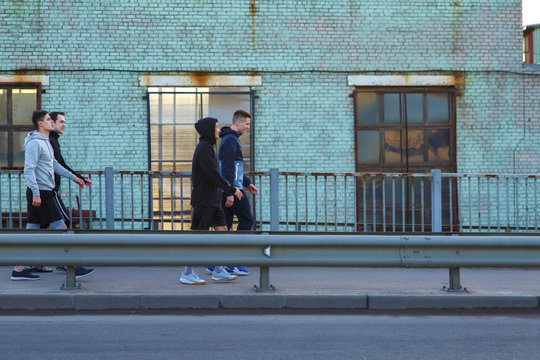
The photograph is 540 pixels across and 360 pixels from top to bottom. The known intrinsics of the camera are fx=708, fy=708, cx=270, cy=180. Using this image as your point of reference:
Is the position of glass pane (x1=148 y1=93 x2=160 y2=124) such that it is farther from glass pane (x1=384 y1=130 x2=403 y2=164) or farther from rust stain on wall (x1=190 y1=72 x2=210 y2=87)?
glass pane (x1=384 y1=130 x2=403 y2=164)

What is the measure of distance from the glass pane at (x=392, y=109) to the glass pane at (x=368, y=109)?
0.51 feet

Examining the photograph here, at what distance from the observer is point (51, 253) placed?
6.88 m

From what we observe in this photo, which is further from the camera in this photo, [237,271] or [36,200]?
[237,271]

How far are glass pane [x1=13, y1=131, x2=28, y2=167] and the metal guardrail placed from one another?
5573 mm

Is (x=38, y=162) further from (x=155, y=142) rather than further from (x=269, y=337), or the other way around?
(x=155, y=142)

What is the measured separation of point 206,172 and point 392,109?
18.7 feet

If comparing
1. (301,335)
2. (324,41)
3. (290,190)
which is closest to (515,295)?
(301,335)

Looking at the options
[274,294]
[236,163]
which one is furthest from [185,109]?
[274,294]

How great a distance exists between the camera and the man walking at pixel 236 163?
8094mm

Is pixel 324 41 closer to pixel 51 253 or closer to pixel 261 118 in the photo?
pixel 261 118

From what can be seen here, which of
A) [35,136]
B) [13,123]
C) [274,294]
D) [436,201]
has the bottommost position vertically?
[274,294]

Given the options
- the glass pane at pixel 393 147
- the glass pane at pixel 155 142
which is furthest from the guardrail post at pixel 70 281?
the glass pane at pixel 393 147

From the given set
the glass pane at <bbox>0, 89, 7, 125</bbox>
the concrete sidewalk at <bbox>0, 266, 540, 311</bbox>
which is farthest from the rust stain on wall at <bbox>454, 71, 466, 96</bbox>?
the glass pane at <bbox>0, 89, 7, 125</bbox>

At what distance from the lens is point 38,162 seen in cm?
794
